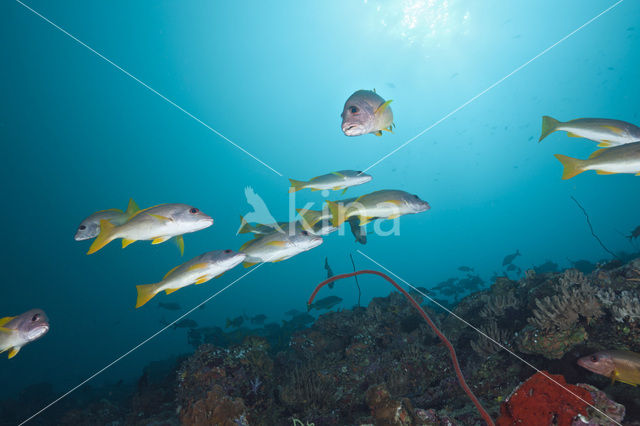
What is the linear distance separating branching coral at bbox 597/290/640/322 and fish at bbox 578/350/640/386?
1.34 m

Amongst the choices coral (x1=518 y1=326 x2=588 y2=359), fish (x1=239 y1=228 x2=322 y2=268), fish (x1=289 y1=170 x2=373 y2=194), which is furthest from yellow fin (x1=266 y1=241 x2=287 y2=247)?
coral (x1=518 y1=326 x2=588 y2=359)

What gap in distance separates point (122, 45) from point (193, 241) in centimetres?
4529

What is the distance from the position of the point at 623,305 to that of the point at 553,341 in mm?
1133

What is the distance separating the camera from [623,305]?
361 cm

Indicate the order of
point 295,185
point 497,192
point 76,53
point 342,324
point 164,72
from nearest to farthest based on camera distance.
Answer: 1. point 295,185
2. point 342,324
3. point 76,53
4. point 164,72
5. point 497,192

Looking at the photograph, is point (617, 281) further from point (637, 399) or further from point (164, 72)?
point (164, 72)

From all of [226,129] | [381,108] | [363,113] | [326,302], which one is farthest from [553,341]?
[226,129]

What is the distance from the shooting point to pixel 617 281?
471 cm

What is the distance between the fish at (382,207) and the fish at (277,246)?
0.52 meters

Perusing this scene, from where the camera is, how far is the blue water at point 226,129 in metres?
30.3

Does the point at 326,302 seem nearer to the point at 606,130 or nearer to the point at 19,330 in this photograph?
the point at 19,330

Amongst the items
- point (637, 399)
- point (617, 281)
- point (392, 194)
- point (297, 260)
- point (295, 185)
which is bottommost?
point (297, 260)

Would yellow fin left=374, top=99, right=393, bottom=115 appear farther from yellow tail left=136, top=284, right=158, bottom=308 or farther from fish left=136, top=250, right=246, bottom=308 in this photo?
yellow tail left=136, top=284, right=158, bottom=308

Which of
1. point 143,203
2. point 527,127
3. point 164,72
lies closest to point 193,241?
point 143,203
